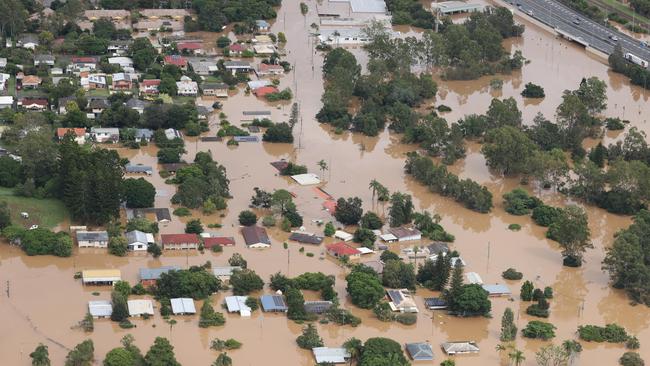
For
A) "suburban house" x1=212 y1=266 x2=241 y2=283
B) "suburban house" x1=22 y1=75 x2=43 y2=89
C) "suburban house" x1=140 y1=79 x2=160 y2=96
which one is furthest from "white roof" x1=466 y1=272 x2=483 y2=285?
"suburban house" x1=22 y1=75 x2=43 y2=89

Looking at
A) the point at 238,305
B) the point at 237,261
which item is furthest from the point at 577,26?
the point at 238,305

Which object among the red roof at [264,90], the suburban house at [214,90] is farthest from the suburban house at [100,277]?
the red roof at [264,90]

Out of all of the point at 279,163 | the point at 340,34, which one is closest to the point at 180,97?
the point at 279,163

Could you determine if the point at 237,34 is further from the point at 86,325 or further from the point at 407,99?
the point at 86,325

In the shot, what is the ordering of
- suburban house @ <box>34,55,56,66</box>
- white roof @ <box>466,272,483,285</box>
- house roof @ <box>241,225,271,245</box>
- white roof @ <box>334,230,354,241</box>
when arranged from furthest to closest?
suburban house @ <box>34,55,56,66</box>, white roof @ <box>334,230,354,241</box>, house roof @ <box>241,225,271,245</box>, white roof @ <box>466,272,483,285</box>

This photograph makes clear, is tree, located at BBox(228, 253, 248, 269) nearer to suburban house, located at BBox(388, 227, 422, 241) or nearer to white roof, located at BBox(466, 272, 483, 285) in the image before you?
suburban house, located at BBox(388, 227, 422, 241)

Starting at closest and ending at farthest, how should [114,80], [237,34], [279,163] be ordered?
[279,163] → [114,80] → [237,34]
